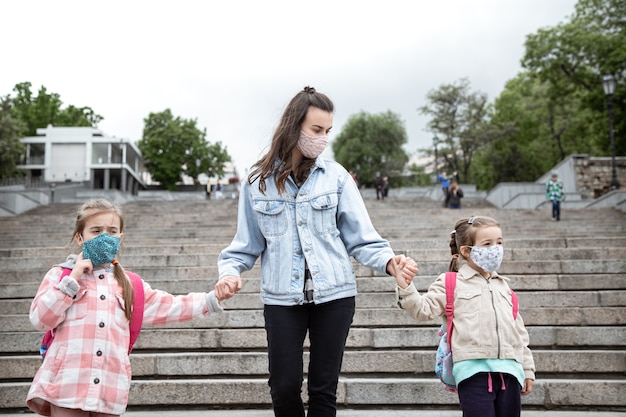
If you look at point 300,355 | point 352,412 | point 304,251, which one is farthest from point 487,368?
point 352,412

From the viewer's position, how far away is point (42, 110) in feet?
198

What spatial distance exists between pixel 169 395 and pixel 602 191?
23.2 metres

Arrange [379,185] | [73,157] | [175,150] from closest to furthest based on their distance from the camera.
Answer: [379,185]
[73,157]
[175,150]

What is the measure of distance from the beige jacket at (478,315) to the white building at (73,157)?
2088 inches

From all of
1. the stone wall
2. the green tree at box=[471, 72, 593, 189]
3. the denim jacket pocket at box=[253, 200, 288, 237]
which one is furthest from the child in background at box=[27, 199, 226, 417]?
the green tree at box=[471, 72, 593, 189]

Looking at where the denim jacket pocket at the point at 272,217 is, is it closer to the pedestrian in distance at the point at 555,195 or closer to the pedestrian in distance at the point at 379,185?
the pedestrian in distance at the point at 555,195

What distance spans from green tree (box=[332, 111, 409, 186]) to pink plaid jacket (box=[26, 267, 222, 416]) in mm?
51208

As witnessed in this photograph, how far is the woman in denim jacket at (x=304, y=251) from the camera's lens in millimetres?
2453

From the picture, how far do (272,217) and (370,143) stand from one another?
2084 inches

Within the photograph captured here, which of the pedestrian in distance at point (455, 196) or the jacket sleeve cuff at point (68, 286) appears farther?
the pedestrian in distance at point (455, 196)

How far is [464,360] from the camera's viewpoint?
2.77 meters

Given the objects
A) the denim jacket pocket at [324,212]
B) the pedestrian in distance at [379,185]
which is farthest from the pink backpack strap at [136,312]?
the pedestrian in distance at [379,185]

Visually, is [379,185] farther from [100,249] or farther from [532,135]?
[100,249]

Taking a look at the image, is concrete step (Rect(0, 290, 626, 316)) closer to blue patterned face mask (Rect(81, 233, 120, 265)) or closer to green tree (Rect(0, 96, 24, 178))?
blue patterned face mask (Rect(81, 233, 120, 265))
